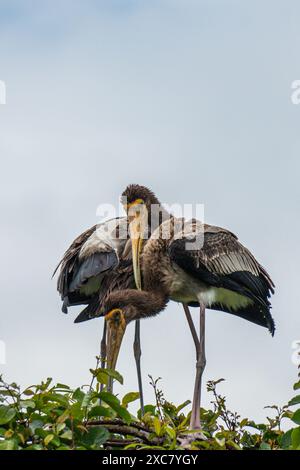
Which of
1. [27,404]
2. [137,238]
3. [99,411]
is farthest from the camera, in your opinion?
[137,238]

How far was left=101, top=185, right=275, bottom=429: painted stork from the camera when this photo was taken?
33.0 feet

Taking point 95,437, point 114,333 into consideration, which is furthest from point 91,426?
point 114,333

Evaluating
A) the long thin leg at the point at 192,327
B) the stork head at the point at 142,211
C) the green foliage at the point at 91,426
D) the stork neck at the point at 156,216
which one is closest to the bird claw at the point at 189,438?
the green foliage at the point at 91,426

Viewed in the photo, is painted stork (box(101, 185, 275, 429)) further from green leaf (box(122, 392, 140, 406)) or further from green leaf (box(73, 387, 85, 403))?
green leaf (box(73, 387, 85, 403))

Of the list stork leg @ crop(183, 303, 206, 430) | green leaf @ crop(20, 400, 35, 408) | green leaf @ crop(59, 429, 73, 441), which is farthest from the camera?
stork leg @ crop(183, 303, 206, 430)

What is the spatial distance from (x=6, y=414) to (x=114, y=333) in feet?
13.1

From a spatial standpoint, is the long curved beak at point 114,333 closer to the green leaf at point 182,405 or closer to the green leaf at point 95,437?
the green leaf at point 182,405

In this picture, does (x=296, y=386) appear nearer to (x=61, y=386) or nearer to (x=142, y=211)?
(x=61, y=386)

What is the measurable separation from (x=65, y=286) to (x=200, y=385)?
212cm

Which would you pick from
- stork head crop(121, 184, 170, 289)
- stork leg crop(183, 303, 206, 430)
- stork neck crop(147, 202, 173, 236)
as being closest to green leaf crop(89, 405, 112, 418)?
stork leg crop(183, 303, 206, 430)

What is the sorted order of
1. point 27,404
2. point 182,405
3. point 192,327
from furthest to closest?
point 192,327 → point 182,405 → point 27,404

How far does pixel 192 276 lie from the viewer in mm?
10219
